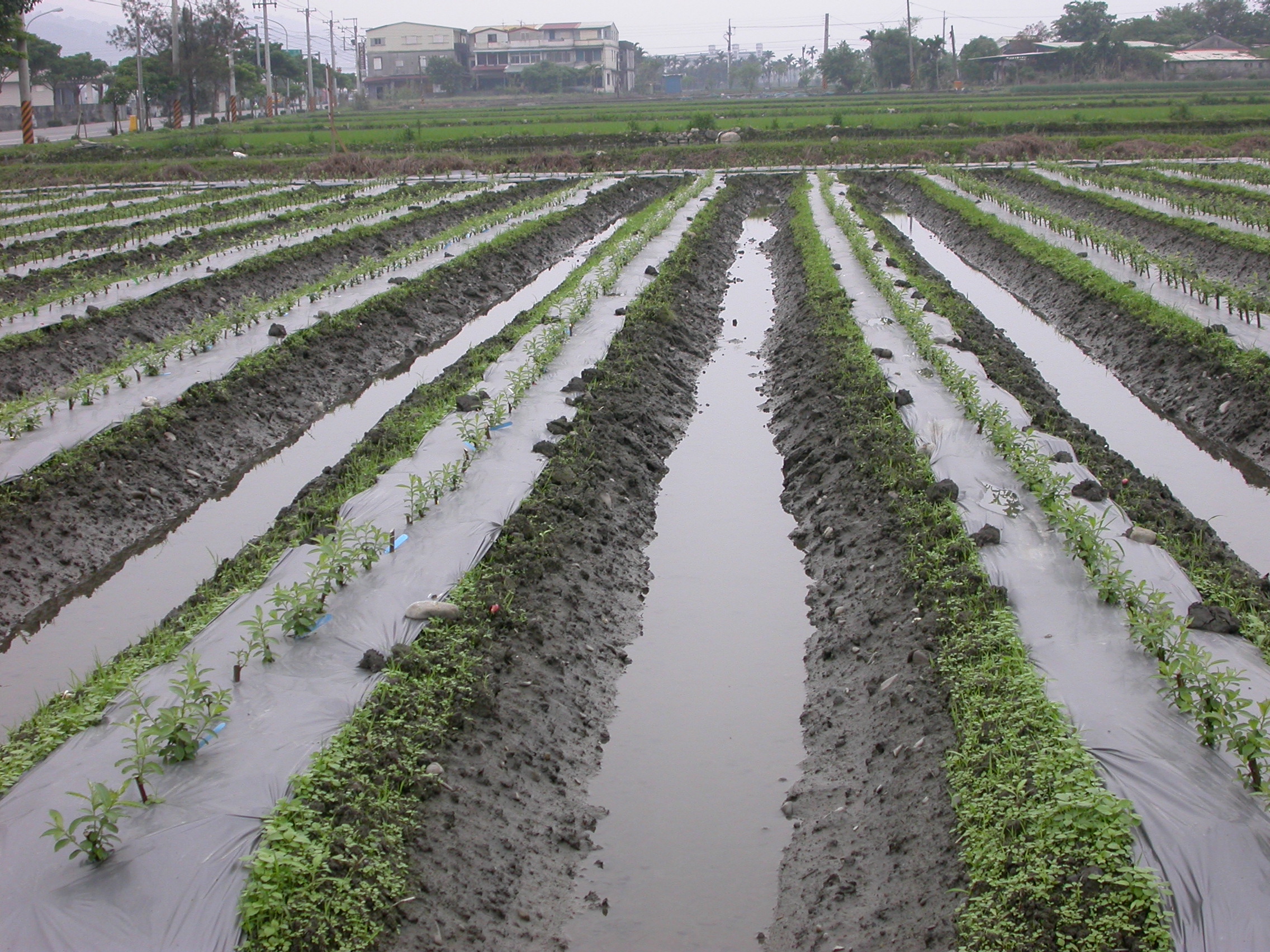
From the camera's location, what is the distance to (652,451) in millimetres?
8641

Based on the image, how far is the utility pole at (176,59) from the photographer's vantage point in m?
48.7

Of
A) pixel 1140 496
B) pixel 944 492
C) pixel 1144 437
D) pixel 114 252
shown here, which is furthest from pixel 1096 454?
pixel 114 252

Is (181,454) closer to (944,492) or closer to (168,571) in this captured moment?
(168,571)

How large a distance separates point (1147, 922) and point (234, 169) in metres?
33.4

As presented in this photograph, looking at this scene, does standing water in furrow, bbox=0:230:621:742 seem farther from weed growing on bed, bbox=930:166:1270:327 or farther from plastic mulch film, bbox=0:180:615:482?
weed growing on bed, bbox=930:166:1270:327

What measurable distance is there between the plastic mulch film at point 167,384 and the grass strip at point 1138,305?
332 inches

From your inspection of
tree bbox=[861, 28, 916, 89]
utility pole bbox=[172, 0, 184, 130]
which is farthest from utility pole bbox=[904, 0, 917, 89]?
utility pole bbox=[172, 0, 184, 130]

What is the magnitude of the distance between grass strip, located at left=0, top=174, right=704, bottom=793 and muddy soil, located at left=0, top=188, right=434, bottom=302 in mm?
6018

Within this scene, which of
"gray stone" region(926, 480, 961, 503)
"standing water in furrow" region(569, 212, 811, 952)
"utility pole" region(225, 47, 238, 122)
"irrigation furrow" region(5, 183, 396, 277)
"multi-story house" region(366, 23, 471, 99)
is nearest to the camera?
"standing water in furrow" region(569, 212, 811, 952)

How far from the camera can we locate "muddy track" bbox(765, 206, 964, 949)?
382cm

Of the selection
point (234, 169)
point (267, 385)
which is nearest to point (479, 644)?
point (267, 385)

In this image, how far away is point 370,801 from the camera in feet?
12.9

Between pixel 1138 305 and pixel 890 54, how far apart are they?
6305 cm

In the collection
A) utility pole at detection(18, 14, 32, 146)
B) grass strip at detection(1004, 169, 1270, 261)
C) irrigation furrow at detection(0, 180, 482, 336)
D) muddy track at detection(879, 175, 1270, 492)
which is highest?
utility pole at detection(18, 14, 32, 146)
